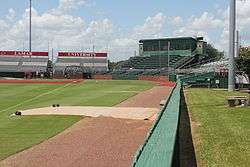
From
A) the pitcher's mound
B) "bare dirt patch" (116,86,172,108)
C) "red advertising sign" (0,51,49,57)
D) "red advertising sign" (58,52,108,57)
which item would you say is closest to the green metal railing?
the pitcher's mound

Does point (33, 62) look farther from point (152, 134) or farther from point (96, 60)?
point (152, 134)

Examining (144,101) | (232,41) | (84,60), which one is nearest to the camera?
(144,101)

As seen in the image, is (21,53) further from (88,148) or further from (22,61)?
(88,148)

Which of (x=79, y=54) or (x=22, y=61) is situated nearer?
(x=22, y=61)

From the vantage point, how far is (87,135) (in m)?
16.4

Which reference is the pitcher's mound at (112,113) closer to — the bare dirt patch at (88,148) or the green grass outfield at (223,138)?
the green grass outfield at (223,138)

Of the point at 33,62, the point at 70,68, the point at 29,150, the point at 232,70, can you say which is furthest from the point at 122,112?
the point at 33,62

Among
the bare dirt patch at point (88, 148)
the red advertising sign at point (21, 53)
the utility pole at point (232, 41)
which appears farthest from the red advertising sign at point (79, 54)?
the bare dirt patch at point (88, 148)

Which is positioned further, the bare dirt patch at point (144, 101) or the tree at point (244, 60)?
the tree at point (244, 60)

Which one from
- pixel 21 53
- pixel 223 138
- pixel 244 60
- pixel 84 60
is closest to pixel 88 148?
pixel 223 138

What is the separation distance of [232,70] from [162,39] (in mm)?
94942

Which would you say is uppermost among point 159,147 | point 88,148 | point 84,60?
point 84,60

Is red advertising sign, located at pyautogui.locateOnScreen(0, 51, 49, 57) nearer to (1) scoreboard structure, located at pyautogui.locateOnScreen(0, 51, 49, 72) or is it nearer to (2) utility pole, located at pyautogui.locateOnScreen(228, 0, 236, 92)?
(1) scoreboard structure, located at pyautogui.locateOnScreen(0, 51, 49, 72)

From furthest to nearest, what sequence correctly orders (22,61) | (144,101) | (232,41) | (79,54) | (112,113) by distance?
(79,54) → (22,61) → (232,41) → (144,101) → (112,113)
